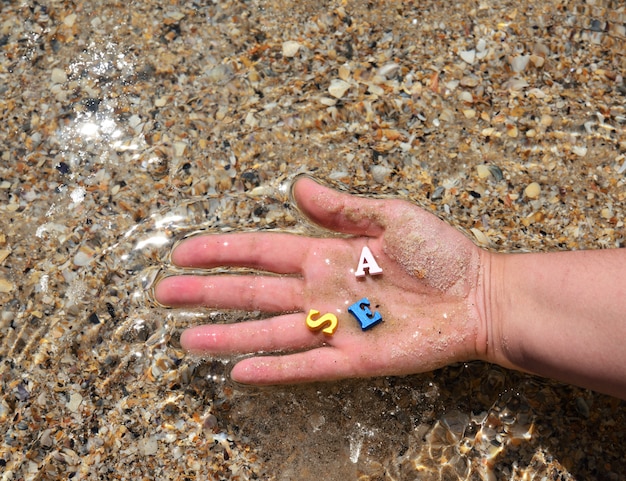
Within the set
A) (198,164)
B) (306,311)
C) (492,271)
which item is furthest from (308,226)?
(492,271)

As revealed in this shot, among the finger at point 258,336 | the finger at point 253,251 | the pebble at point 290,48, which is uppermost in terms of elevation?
the pebble at point 290,48

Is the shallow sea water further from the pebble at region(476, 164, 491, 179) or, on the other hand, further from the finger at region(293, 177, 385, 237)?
the finger at region(293, 177, 385, 237)

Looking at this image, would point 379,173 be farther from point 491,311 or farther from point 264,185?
point 491,311

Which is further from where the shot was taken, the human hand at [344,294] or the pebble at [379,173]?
the pebble at [379,173]

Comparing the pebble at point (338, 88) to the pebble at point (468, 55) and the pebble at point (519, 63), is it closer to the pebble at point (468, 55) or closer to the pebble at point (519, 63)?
the pebble at point (468, 55)

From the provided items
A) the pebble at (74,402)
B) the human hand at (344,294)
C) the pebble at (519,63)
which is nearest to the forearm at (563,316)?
the human hand at (344,294)

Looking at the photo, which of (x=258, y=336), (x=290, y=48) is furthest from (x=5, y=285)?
(x=290, y=48)

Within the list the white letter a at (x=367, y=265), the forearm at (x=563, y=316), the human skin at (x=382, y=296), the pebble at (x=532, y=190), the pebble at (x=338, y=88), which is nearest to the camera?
the forearm at (x=563, y=316)

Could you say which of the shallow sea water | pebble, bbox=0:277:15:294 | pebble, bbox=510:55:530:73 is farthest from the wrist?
pebble, bbox=0:277:15:294
